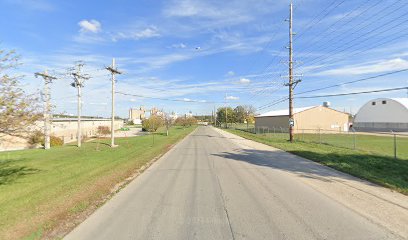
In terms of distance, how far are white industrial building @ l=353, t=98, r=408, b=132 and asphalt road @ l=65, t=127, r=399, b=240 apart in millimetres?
77543

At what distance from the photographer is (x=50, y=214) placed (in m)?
7.04

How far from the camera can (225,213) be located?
23.3ft

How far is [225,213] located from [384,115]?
9317 cm

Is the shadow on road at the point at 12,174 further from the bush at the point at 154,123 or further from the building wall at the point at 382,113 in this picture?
the building wall at the point at 382,113

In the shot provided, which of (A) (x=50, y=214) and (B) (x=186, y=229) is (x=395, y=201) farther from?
(A) (x=50, y=214)

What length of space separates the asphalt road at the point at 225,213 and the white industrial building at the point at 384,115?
3053 inches

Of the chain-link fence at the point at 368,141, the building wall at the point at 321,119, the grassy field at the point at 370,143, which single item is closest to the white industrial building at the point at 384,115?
the building wall at the point at 321,119

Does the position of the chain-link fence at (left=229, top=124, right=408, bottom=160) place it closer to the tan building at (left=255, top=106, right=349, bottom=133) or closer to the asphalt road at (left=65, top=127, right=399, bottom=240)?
the tan building at (left=255, top=106, right=349, bottom=133)

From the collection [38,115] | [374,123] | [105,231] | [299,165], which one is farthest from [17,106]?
[374,123]

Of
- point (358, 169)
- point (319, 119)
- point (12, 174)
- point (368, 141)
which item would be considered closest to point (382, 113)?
point (319, 119)

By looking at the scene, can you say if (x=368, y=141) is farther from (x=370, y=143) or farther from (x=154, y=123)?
(x=154, y=123)

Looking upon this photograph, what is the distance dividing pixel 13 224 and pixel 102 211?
5.89ft

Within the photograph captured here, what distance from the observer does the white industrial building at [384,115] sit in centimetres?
7915

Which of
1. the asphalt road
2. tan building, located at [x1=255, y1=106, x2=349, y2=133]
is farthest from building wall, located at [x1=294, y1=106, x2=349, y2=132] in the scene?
the asphalt road
